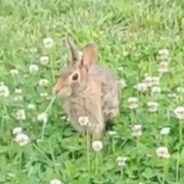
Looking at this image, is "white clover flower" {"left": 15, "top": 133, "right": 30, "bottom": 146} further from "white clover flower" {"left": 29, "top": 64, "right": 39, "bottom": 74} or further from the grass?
"white clover flower" {"left": 29, "top": 64, "right": 39, "bottom": 74}

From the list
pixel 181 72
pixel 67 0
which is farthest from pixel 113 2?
pixel 181 72

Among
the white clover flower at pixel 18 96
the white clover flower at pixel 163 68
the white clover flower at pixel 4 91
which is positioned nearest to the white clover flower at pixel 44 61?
the white clover flower at pixel 18 96

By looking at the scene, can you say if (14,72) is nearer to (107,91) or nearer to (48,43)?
(48,43)

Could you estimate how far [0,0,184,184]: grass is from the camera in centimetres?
468

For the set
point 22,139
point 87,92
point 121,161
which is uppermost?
→ point 87,92

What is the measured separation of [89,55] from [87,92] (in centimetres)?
19

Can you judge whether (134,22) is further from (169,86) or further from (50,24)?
(169,86)

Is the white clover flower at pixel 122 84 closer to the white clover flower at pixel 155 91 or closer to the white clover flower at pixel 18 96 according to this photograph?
the white clover flower at pixel 155 91

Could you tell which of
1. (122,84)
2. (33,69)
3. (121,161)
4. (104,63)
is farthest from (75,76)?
(104,63)

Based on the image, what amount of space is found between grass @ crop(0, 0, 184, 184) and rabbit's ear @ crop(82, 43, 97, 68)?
38 centimetres

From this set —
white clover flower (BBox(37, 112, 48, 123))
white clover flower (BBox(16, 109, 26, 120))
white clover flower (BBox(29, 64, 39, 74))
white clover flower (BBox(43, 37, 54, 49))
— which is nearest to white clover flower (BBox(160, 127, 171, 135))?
white clover flower (BBox(37, 112, 48, 123))

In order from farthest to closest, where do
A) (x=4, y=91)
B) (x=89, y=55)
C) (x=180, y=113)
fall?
(x=4, y=91) < (x=89, y=55) < (x=180, y=113)

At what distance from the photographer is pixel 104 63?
232 inches

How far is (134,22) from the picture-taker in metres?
6.59
